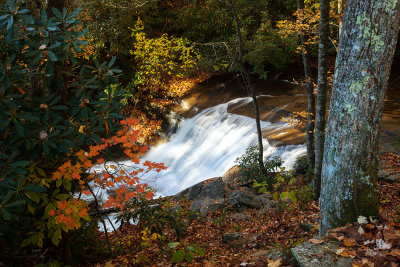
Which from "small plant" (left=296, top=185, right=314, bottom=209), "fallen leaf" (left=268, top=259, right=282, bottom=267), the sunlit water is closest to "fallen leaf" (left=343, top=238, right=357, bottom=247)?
"fallen leaf" (left=268, top=259, right=282, bottom=267)

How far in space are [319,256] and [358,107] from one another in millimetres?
1521

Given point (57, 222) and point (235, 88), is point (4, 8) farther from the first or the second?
point (235, 88)

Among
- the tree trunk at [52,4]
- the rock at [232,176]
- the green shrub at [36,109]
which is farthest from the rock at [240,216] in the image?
the tree trunk at [52,4]

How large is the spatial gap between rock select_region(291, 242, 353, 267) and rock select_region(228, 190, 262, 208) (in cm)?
438

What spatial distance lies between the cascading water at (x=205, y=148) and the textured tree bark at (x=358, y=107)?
6.21 metres

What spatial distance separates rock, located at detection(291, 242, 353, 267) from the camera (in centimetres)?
282

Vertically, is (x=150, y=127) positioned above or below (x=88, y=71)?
above

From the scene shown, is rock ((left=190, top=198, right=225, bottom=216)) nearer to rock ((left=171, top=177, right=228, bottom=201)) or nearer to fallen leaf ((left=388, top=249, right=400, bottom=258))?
rock ((left=171, top=177, right=228, bottom=201))

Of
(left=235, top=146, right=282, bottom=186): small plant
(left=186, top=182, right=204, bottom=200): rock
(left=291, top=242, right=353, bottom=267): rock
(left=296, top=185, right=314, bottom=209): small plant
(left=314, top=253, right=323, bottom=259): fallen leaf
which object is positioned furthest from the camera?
(left=186, top=182, right=204, bottom=200): rock

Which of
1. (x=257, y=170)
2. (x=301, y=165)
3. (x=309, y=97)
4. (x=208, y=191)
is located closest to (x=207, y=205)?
(x=208, y=191)

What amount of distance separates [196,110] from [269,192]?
24.4 ft

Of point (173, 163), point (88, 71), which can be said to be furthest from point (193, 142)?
point (88, 71)

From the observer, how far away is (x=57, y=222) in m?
3.51

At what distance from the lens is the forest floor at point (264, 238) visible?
2998 mm
